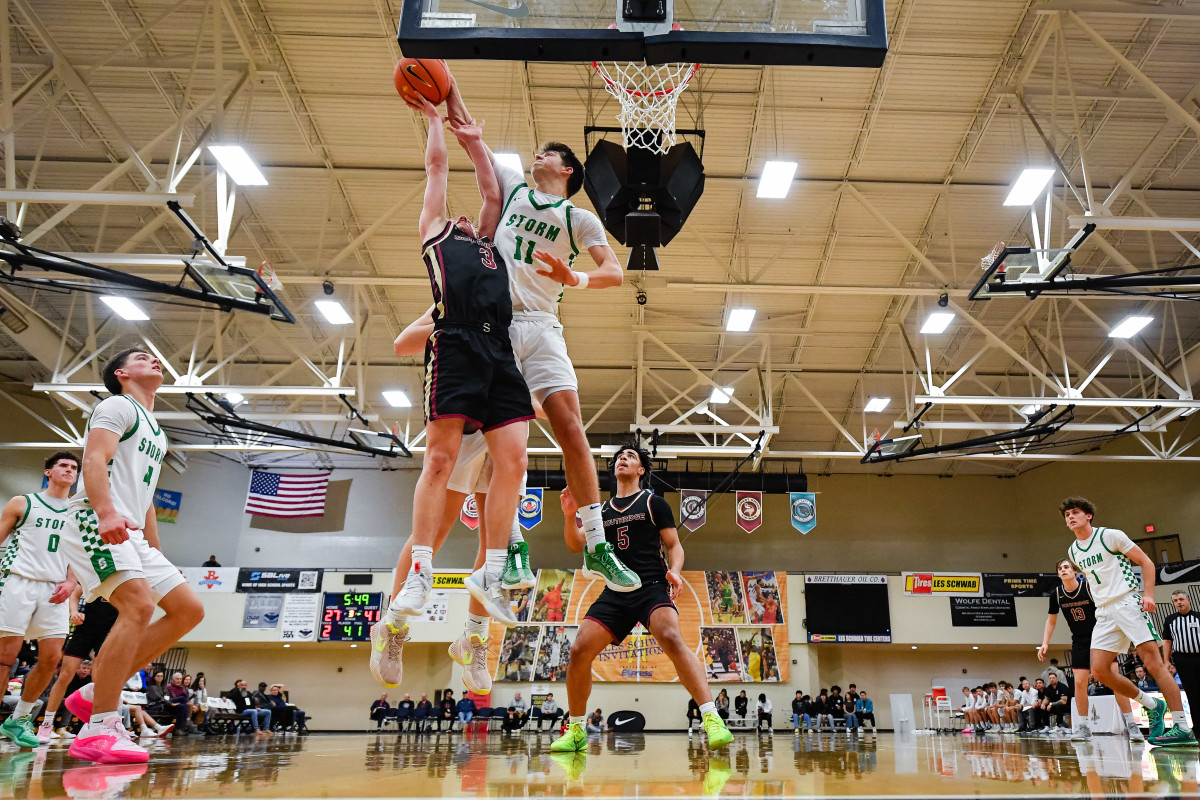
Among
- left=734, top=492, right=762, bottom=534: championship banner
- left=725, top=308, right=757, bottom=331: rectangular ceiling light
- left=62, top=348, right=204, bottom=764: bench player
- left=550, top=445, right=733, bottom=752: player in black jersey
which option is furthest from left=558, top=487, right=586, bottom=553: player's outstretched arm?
left=734, top=492, right=762, bottom=534: championship banner

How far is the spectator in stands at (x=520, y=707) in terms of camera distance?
21.1 meters

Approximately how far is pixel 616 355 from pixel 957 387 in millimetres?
9288

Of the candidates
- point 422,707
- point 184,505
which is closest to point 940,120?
point 422,707

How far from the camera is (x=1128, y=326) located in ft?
50.3

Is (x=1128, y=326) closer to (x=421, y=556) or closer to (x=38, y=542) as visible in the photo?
(x=421, y=556)

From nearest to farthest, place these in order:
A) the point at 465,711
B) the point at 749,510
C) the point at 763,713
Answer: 1. the point at 465,711
2. the point at 749,510
3. the point at 763,713

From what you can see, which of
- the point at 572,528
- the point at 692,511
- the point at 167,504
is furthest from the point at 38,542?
the point at 167,504

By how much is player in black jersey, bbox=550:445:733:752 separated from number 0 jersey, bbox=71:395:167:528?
2.14 metres

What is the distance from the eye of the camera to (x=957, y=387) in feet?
74.2

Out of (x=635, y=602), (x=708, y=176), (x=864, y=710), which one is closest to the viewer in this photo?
(x=635, y=602)

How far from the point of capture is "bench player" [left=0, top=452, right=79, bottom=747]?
17.6 ft

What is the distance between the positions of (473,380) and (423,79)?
134 centimetres

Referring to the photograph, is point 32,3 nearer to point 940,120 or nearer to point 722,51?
point 722,51

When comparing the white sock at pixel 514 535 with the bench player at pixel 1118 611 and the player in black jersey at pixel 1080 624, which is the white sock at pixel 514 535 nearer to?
the bench player at pixel 1118 611
